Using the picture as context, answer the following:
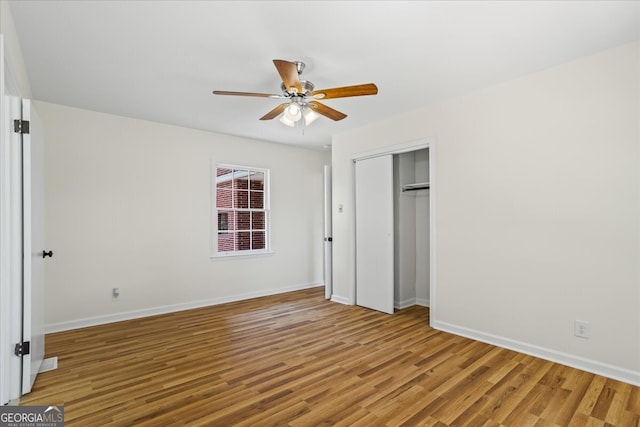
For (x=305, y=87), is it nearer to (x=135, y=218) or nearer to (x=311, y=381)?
(x=311, y=381)

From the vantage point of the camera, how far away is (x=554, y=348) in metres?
2.90

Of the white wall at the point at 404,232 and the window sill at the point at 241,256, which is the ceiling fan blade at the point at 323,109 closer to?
the white wall at the point at 404,232

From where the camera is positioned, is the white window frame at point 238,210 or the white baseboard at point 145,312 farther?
the white window frame at point 238,210

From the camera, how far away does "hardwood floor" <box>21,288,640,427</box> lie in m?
2.10

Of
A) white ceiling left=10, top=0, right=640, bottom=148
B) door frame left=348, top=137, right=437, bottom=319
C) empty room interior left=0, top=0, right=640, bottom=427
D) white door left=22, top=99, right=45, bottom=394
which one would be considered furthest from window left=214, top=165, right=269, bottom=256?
white door left=22, top=99, right=45, bottom=394

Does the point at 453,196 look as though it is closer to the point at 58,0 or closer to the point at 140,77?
the point at 140,77

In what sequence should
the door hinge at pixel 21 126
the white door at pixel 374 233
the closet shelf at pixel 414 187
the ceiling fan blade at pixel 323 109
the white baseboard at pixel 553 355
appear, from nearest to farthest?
the door hinge at pixel 21 126, the white baseboard at pixel 553 355, the ceiling fan blade at pixel 323 109, the white door at pixel 374 233, the closet shelf at pixel 414 187

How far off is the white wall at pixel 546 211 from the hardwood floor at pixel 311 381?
0.31 metres

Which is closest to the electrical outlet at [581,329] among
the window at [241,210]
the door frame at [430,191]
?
the door frame at [430,191]

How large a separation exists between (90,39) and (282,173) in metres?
3.58

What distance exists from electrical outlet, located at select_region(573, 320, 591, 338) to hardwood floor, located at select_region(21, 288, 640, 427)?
31 centimetres

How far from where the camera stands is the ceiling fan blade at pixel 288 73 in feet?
7.48

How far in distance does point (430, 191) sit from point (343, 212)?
151cm

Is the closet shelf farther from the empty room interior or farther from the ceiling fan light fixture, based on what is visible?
the ceiling fan light fixture
